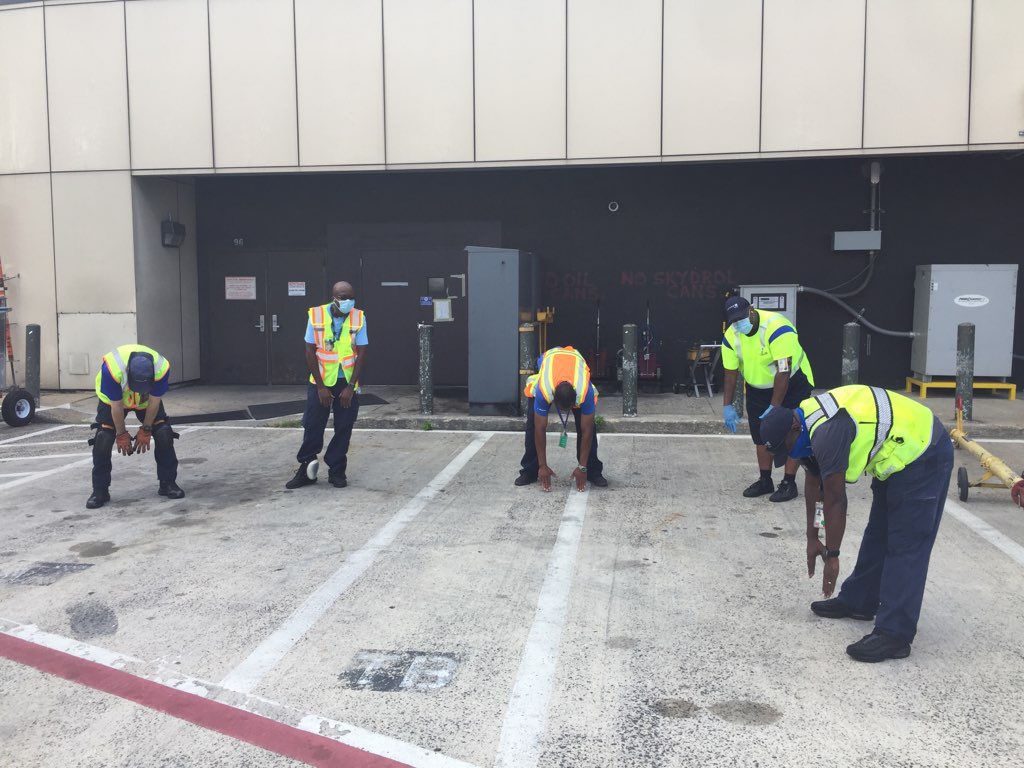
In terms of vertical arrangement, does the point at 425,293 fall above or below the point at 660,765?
above

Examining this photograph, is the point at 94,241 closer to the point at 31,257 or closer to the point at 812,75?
the point at 31,257

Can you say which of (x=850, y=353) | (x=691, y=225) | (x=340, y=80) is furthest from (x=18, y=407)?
(x=850, y=353)

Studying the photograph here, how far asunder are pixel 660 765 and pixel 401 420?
839 centimetres

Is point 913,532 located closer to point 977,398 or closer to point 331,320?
point 331,320

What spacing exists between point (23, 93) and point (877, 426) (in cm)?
1450

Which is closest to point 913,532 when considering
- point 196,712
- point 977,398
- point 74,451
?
point 196,712

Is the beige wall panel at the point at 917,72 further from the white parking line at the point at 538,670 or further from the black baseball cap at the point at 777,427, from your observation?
the black baseball cap at the point at 777,427

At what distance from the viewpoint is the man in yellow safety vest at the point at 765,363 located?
716 cm

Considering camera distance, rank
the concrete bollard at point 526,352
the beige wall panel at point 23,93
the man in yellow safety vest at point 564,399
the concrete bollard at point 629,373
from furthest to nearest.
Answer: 1. the beige wall panel at point 23,93
2. the concrete bollard at point 526,352
3. the concrete bollard at point 629,373
4. the man in yellow safety vest at point 564,399

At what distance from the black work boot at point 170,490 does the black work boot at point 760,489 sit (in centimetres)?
488

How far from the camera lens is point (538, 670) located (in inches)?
161

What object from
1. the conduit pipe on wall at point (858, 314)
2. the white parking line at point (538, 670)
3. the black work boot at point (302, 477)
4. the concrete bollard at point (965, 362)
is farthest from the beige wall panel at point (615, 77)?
the white parking line at point (538, 670)

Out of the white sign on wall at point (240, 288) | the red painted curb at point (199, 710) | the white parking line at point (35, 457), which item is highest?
the white sign on wall at point (240, 288)

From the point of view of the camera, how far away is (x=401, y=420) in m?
11.4
